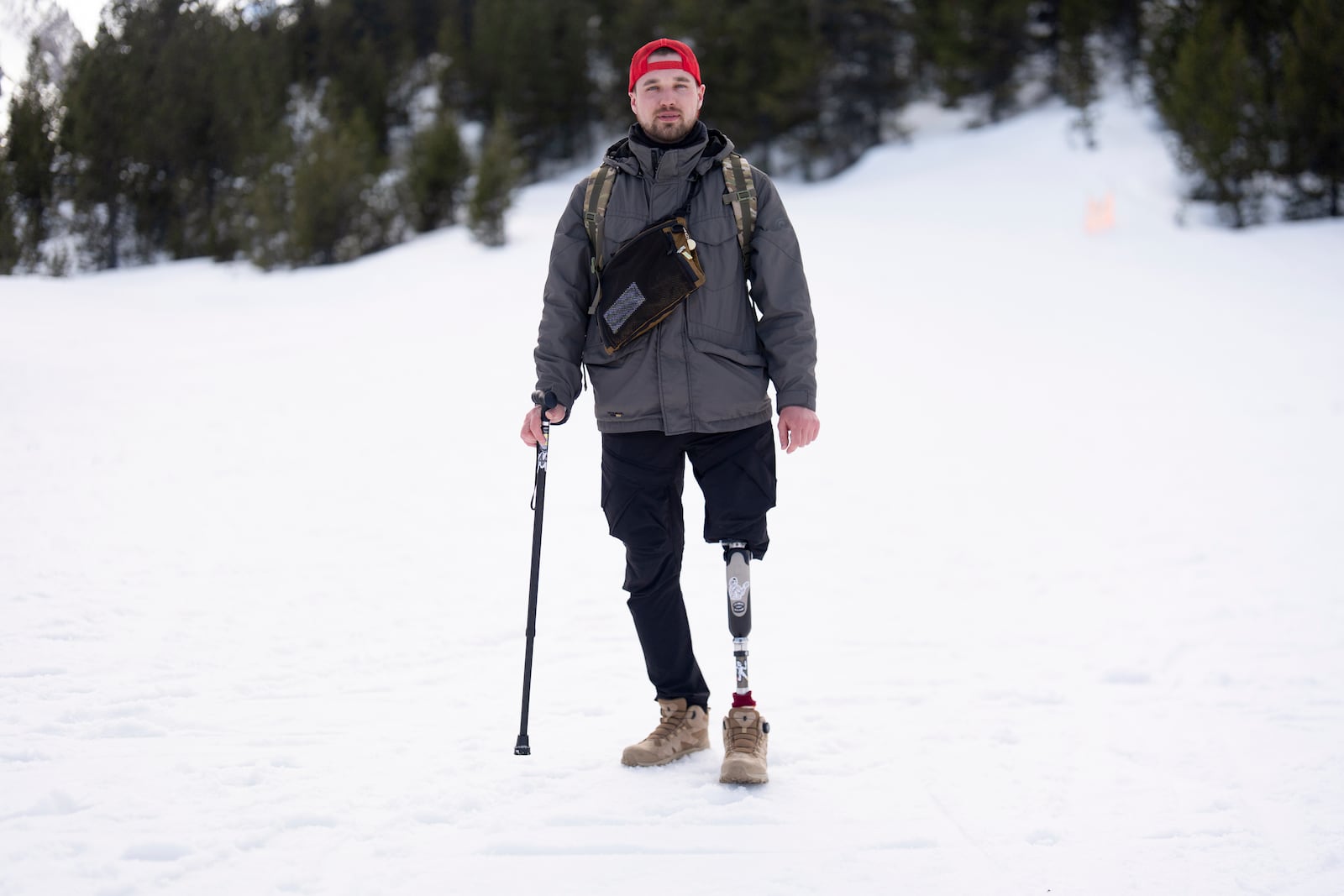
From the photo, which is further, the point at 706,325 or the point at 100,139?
the point at 100,139

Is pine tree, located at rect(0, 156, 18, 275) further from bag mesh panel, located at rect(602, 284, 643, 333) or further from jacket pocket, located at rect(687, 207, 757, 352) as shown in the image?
jacket pocket, located at rect(687, 207, 757, 352)

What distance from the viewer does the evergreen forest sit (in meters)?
15.8

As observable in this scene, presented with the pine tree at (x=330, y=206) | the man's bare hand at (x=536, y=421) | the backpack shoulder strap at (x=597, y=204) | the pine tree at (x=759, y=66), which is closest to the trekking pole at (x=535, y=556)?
the man's bare hand at (x=536, y=421)

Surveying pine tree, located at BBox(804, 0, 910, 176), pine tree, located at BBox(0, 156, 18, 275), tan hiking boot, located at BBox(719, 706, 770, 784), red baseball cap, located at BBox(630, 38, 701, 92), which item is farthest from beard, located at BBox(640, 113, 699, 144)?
pine tree, located at BBox(804, 0, 910, 176)

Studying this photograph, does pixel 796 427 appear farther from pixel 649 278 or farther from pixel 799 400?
pixel 649 278

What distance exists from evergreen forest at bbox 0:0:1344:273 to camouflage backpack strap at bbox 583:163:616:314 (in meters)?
15.9

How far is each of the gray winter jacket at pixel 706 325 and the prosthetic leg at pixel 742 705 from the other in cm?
38

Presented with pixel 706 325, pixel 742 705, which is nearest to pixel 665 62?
pixel 706 325

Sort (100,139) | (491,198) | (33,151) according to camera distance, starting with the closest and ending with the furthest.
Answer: (491,198) < (33,151) < (100,139)

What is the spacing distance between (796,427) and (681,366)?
0.34 metres

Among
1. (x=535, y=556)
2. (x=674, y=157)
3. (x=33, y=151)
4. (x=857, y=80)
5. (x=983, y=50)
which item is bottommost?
(x=535, y=556)

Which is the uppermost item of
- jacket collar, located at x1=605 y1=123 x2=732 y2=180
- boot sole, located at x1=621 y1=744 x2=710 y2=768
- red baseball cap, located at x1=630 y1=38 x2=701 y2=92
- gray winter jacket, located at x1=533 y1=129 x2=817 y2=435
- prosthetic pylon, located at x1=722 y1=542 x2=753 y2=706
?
red baseball cap, located at x1=630 y1=38 x2=701 y2=92

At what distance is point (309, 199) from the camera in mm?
19750

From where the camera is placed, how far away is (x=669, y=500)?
106 inches
